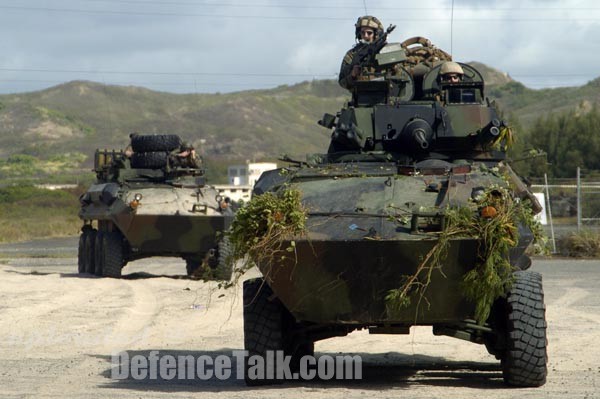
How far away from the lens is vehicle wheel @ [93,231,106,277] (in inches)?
802

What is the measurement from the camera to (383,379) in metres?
9.10

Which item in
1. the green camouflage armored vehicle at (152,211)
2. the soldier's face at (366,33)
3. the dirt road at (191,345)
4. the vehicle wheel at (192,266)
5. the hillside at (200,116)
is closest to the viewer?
the dirt road at (191,345)

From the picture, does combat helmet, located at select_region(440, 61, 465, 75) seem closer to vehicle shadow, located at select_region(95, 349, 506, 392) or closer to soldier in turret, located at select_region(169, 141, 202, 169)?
vehicle shadow, located at select_region(95, 349, 506, 392)

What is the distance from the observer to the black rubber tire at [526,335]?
324 inches

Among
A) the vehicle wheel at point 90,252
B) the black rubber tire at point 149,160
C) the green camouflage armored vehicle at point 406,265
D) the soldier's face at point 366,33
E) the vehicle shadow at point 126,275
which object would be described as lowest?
the vehicle shadow at point 126,275

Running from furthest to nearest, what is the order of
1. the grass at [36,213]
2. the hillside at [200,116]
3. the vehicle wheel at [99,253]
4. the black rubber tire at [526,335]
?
the hillside at [200,116]
the grass at [36,213]
the vehicle wheel at [99,253]
the black rubber tire at [526,335]

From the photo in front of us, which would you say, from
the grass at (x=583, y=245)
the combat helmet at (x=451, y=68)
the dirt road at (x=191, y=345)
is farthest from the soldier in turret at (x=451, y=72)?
the grass at (x=583, y=245)

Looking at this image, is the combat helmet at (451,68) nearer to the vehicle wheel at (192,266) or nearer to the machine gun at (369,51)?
the machine gun at (369,51)

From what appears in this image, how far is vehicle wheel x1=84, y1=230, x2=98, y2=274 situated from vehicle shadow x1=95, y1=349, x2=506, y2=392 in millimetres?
10846

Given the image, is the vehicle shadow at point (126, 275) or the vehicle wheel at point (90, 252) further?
the vehicle wheel at point (90, 252)

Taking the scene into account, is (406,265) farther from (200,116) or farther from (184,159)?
(200,116)

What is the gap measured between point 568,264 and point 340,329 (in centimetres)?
1530

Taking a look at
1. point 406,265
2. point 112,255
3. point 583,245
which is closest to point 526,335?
point 406,265

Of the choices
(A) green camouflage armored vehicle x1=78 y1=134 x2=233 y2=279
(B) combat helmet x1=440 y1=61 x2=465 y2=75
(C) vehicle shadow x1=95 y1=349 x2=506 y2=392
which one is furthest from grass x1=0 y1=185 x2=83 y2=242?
(C) vehicle shadow x1=95 y1=349 x2=506 y2=392
